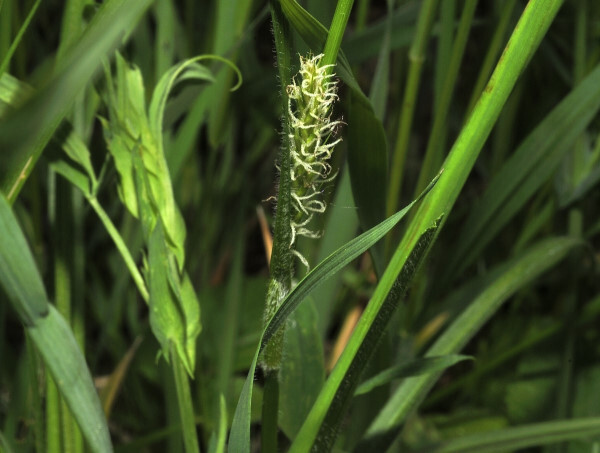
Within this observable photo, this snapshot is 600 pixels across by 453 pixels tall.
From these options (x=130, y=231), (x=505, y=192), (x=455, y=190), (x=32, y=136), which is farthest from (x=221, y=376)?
(x=32, y=136)

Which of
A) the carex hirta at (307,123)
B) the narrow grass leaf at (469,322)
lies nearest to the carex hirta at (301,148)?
the carex hirta at (307,123)

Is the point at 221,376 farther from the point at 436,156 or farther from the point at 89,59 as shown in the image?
the point at 89,59

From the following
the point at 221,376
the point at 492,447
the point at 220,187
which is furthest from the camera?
the point at 220,187

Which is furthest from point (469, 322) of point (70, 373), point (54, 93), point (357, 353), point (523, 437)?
point (54, 93)

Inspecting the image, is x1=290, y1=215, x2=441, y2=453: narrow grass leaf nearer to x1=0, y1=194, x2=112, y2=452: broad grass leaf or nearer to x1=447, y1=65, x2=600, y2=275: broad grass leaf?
x1=0, y1=194, x2=112, y2=452: broad grass leaf

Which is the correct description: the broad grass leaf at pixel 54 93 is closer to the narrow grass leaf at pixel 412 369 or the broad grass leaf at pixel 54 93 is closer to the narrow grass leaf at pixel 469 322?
the narrow grass leaf at pixel 412 369

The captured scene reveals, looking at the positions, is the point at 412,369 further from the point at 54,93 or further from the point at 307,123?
the point at 54,93
